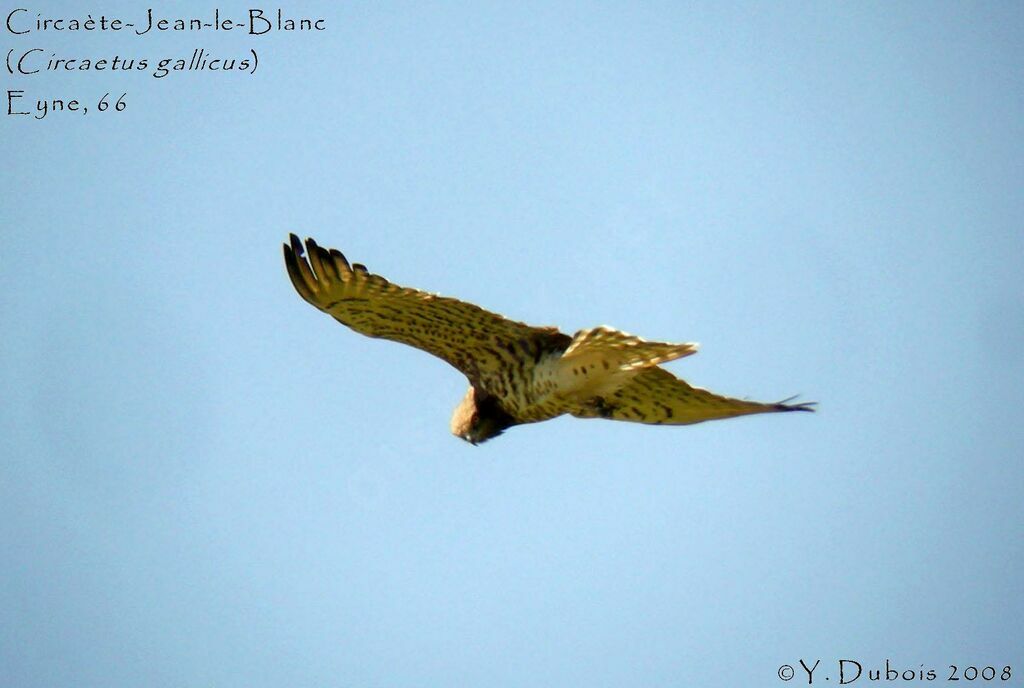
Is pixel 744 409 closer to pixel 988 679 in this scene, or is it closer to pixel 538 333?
pixel 538 333

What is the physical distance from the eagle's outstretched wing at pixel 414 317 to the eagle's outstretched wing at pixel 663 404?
607 millimetres

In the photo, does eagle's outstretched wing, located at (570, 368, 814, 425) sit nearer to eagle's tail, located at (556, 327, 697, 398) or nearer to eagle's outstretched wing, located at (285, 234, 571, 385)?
eagle's tail, located at (556, 327, 697, 398)

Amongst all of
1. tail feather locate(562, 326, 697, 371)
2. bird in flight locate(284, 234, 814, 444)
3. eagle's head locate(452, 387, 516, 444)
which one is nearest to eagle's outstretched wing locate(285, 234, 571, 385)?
bird in flight locate(284, 234, 814, 444)

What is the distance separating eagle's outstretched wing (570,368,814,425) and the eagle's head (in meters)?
0.51

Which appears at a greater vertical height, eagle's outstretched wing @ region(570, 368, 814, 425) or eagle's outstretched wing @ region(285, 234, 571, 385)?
eagle's outstretched wing @ region(285, 234, 571, 385)

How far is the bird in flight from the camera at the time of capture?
642cm

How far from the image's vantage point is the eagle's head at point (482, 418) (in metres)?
7.45

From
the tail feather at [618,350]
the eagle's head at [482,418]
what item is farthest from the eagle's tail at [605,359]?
the eagle's head at [482,418]

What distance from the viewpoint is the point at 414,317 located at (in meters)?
6.84

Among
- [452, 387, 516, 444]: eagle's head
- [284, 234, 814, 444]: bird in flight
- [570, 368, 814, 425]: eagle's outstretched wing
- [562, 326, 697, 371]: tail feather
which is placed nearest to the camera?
[562, 326, 697, 371]: tail feather

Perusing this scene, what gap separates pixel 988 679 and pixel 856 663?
1.64 meters

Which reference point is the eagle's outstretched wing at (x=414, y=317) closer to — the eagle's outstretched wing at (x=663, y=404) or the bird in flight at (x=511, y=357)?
the bird in flight at (x=511, y=357)

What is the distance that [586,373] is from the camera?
21.8 ft

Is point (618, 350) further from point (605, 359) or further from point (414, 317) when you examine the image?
point (414, 317)
